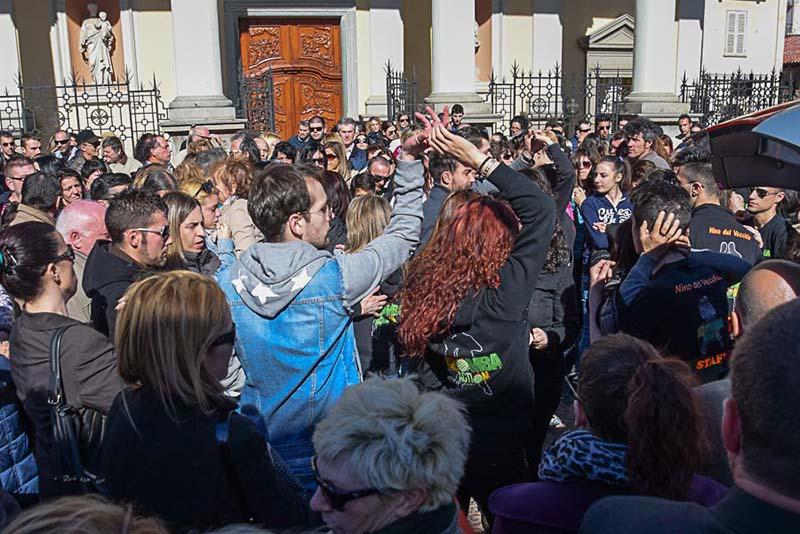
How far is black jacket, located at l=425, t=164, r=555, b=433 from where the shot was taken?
9.83ft

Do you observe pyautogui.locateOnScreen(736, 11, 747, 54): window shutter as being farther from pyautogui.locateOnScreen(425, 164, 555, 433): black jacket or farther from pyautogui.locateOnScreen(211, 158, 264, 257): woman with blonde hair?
pyautogui.locateOnScreen(425, 164, 555, 433): black jacket

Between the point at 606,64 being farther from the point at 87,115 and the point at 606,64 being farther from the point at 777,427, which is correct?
the point at 777,427

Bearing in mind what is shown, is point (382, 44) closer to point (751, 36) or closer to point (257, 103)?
point (257, 103)

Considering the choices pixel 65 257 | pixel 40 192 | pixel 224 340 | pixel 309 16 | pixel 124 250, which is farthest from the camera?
pixel 309 16

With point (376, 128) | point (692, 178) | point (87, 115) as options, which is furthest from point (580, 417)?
point (87, 115)

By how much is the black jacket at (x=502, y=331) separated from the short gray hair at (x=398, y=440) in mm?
1088

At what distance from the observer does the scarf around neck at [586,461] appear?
195cm

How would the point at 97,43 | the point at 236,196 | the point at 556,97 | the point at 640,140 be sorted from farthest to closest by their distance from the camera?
the point at 97,43 < the point at 556,97 < the point at 640,140 < the point at 236,196

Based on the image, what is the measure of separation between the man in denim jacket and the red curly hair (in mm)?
201

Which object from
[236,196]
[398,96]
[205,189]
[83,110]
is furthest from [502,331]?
[83,110]

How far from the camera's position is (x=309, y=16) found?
18172mm

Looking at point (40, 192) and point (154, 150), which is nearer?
point (40, 192)

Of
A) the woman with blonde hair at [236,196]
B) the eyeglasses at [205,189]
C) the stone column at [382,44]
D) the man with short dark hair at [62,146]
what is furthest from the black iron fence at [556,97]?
the eyeglasses at [205,189]

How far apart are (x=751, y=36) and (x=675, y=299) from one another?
78.0 ft
